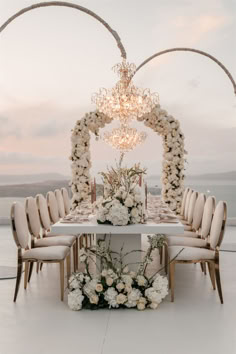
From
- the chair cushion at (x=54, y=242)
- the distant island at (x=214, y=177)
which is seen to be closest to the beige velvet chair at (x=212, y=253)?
the chair cushion at (x=54, y=242)

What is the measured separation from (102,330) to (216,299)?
4.83 feet

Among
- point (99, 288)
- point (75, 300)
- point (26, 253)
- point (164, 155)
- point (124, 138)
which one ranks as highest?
point (124, 138)

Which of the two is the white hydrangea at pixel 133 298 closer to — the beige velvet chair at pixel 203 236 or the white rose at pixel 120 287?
the white rose at pixel 120 287

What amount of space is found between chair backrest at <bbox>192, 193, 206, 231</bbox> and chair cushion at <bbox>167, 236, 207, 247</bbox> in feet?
1.99

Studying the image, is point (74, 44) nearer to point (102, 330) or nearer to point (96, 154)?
point (96, 154)

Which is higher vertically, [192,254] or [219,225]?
[219,225]

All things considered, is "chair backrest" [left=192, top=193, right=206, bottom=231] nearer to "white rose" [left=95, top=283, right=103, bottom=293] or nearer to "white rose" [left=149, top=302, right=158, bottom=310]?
"white rose" [left=149, top=302, right=158, bottom=310]

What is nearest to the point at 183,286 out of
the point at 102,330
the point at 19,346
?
the point at 102,330

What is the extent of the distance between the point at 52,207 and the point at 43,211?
2.17 feet

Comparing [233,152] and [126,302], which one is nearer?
[126,302]

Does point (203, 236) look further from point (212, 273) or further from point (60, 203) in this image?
point (60, 203)

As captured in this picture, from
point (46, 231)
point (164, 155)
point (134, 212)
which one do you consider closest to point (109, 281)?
point (134, 212)

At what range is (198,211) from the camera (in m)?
6.38

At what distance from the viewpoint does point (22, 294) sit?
204 inches
